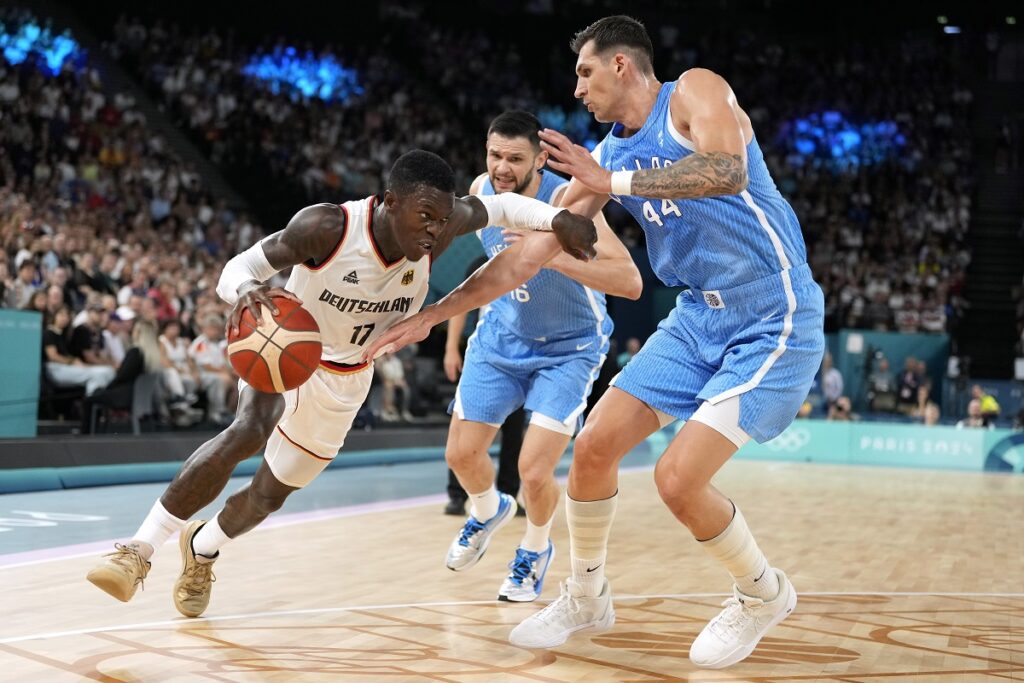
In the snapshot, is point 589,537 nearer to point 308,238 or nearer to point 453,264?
point 308,238

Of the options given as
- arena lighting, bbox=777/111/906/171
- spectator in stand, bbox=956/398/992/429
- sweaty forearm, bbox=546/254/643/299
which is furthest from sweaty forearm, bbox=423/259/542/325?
arena lighting, bbox=777/111/906/171

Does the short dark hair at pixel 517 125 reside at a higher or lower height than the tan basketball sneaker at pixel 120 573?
higher

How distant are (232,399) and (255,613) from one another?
717cm

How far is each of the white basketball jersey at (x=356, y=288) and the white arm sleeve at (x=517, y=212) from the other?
1.15ft

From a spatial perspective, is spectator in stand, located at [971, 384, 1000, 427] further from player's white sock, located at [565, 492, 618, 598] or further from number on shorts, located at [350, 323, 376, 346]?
number on shorts, located at [350, 323, 376, 346]

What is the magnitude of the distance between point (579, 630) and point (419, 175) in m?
1.87

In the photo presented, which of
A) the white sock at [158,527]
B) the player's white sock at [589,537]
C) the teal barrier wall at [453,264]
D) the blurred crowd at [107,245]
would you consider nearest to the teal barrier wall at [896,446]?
the teal barrier wall at [453,264]

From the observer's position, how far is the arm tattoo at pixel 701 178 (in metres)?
3.71

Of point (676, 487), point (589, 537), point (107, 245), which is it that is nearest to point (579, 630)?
point (589, 537)

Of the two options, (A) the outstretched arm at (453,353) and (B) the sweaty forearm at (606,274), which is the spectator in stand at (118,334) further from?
(B) the sweaty forearm at (606,274)

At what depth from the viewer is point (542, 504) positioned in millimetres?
5383

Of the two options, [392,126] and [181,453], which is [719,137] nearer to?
[181,453]

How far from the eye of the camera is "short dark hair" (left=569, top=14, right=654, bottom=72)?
418 cm

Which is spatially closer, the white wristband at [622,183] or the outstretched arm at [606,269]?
the white wristband at [622,183]
